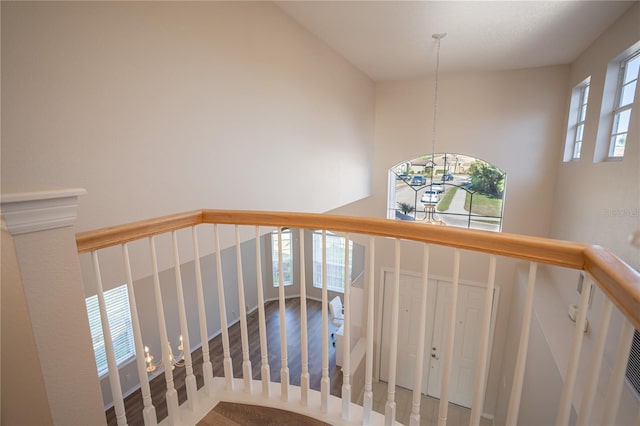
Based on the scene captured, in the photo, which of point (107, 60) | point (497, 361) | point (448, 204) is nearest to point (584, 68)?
point (448, 204)

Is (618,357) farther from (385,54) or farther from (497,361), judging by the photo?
(497,361)

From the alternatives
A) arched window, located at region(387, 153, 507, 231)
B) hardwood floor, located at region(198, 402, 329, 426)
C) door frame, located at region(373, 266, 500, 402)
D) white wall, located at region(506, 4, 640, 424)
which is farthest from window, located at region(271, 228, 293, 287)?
hardwood floor, located at region(198, 402, 329, 426)

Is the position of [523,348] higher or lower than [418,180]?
lower

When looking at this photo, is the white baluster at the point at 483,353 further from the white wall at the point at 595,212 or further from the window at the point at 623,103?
the window at the point at 623,103

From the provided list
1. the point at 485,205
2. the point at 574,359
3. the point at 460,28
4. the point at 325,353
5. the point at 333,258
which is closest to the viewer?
the point at 574,359

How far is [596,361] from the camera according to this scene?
31.1 inches

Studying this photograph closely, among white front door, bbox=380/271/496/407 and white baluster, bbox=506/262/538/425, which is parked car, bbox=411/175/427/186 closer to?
white front door, bbox=380/271/496/407

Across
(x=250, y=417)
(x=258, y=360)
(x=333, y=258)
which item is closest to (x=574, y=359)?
(x=250, y=417)

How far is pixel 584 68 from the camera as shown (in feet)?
12.4

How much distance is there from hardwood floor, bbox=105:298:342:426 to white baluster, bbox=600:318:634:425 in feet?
14.0

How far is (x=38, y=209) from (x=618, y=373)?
4.72 feet

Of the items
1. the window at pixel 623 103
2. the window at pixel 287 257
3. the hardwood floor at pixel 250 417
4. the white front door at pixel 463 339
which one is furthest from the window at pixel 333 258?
the hardwood floor at pixel 250 417

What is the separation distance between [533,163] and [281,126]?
13.0 ft

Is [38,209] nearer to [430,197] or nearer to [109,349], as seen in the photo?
[109,349]
